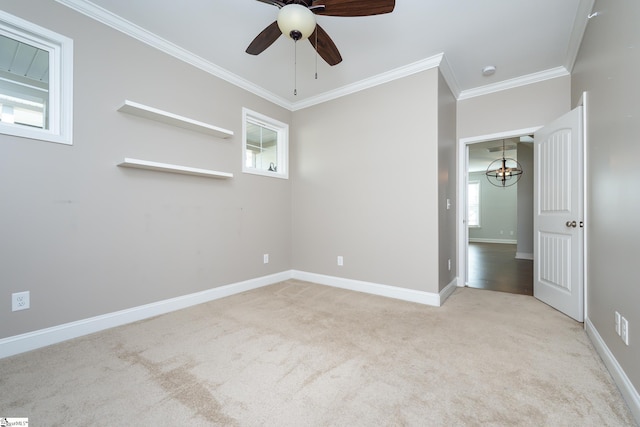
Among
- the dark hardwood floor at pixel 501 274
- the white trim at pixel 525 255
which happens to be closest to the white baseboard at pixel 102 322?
the dark hardwood floor at pixel 501 274

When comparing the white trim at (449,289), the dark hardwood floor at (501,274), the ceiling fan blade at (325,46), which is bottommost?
the dark hardwood floor at (501,274)

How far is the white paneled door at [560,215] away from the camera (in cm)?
250

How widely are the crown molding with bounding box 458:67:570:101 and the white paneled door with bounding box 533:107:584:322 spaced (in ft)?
2.15

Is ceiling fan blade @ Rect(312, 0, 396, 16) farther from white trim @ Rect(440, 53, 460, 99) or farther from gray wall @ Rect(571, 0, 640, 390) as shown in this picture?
white trim @ Rect(440, 53, 460, 99)

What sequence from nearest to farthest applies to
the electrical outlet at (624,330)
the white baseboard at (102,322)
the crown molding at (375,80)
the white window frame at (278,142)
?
the electrical outlet at (624,330) < the white baseboard at (102,322) < the crown molding at (375,80) < the white window frame at (278,142)

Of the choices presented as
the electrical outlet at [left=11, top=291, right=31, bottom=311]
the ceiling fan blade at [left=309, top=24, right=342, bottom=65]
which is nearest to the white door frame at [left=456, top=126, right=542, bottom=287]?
the ceiling fan blade at [left=309, top=24, right=342, bottom=65]

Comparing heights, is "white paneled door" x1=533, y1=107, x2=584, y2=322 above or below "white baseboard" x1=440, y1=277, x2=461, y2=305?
above

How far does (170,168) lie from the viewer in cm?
254

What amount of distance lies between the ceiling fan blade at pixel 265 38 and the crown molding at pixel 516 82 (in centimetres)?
280

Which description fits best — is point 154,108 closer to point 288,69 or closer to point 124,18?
point 124,18

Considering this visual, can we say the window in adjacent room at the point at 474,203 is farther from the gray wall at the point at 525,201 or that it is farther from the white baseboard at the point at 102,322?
the white baseboard at the point at 102,322

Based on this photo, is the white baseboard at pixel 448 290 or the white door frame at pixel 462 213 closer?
the white baseboard at pixel 448 290

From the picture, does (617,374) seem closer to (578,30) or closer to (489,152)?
(578,30)

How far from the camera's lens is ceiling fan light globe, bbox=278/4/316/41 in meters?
1.69
